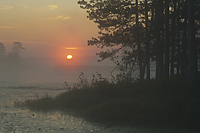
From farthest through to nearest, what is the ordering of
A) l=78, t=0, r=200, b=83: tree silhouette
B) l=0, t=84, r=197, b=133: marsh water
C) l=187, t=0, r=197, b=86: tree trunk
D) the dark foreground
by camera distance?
l=78, t=0, r=200, b=83: tree silhouette, l=187, t=0, r=197, b=86: tree trunk, the dark foreground, l=0, t=84, r=197, b=133: marsh water

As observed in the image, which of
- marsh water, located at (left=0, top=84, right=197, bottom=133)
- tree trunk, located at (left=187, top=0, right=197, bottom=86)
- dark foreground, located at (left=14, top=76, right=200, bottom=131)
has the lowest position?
marsh water, located at (left=0, top=84, right=197, bottom=133)

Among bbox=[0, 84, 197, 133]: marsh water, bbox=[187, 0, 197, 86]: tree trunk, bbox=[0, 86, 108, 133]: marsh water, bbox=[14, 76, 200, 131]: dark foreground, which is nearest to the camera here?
bbox=[0, 84, 197, 133]: marsh water

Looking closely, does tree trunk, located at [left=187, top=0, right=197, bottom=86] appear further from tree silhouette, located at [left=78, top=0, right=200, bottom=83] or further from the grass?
tree silhouette, located at [left=78, top=0, right=200, bottom=83]

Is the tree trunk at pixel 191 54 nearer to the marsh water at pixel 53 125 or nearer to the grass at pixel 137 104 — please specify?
the grass at pixel 137 104

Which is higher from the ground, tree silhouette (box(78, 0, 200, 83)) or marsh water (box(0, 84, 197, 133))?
tree silhouette (box(78, 0, 200, 83))

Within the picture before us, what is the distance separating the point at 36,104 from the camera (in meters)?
19.1

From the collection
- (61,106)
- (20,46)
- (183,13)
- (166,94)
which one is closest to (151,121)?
(166,94)

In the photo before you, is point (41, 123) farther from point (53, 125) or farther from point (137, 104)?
point (137, 104)

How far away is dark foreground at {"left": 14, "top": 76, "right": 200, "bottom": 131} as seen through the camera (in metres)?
12.8

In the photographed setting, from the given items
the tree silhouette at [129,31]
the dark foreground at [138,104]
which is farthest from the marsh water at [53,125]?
the tree silhouette at [129,31]

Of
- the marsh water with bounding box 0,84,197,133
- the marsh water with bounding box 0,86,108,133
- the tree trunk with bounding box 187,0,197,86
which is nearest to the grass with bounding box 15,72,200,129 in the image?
the tree trunk with bounding box 187,0,197,86

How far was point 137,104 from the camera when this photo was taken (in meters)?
14.4

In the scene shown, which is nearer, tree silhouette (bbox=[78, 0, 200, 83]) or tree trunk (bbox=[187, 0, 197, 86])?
tree trunk (bbox=[187, 0, 197, 86])

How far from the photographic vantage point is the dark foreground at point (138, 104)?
12771mm
